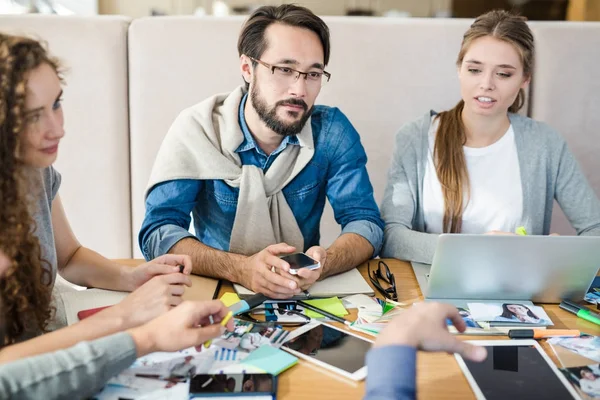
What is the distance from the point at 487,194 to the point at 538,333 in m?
0.72

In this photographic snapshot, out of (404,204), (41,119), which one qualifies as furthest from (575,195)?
(41,119)

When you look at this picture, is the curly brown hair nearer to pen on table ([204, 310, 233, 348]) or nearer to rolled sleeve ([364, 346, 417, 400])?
pen on table ([204, 310, 233, 348])

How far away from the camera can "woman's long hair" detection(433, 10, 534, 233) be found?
162cm

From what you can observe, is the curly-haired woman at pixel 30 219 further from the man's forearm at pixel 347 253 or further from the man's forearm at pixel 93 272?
the man's forearm at pixel 347 253

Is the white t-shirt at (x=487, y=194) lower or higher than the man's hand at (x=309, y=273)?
higher

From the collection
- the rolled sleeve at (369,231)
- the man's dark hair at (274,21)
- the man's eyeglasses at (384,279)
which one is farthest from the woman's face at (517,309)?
the man's dark hair at (274,21)

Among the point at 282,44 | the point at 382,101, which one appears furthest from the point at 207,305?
the point at 382,101

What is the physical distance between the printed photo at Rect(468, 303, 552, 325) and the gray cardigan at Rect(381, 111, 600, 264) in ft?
1.66

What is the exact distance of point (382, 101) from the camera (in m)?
2.05

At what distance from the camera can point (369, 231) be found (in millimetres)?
1483

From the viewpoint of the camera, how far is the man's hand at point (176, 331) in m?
0.84

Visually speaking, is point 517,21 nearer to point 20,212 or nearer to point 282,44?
point 282,44

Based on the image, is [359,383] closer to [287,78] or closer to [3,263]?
[3,263]

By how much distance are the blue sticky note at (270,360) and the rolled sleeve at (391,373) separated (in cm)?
16
